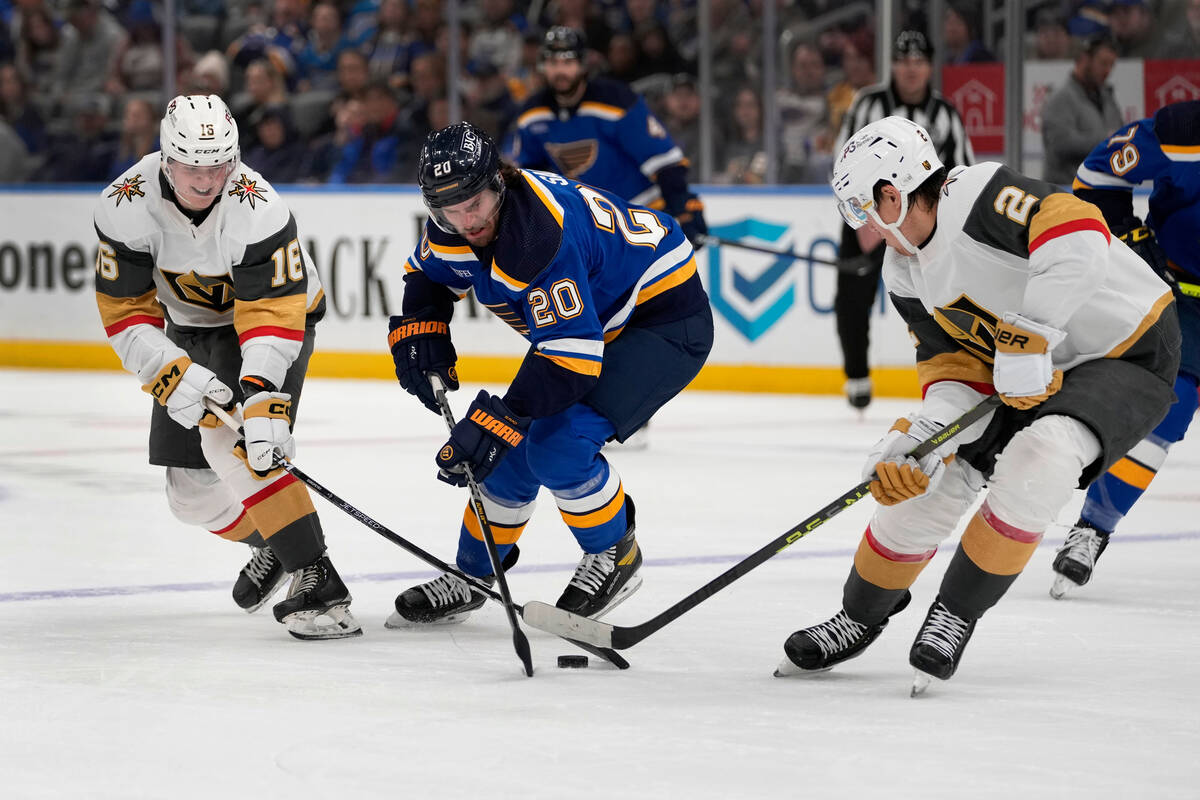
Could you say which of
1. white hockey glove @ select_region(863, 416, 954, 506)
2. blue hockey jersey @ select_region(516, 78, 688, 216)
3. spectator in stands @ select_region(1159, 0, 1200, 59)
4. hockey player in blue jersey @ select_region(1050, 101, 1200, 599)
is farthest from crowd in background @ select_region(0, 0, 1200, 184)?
white hockey glove @ select_region(863, 416, 954, 506)

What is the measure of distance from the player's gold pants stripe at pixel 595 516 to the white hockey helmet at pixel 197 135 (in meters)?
0.93

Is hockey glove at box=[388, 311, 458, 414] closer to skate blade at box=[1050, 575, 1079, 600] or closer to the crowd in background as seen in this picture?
skate blade at box=[1050, 575, 1079, 600]

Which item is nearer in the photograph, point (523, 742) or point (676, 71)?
point (523, 742)

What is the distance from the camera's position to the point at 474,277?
356cm

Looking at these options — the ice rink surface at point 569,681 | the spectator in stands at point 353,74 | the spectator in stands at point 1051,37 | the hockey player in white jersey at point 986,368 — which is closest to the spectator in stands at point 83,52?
the spectator in stands at point 353,74

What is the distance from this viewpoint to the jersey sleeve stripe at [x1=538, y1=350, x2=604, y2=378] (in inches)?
130

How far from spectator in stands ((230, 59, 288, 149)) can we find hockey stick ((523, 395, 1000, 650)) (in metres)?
7.56

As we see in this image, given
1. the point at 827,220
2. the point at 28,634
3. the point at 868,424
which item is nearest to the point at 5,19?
the point at 827,220

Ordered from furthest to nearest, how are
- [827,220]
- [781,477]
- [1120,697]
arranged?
[827,220]
[781,477]
[1120,697]

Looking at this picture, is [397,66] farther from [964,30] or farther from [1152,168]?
[1152,168]

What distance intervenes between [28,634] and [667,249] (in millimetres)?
1449

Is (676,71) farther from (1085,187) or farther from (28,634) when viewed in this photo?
(28,634)

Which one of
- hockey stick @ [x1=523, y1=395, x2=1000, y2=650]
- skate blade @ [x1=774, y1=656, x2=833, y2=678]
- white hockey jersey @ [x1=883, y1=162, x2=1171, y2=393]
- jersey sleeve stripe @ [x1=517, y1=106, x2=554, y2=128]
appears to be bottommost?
skate blade @ [x1=774, y1=656, x2=833, y2=678]

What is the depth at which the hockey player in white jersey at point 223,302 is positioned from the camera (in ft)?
11.4
